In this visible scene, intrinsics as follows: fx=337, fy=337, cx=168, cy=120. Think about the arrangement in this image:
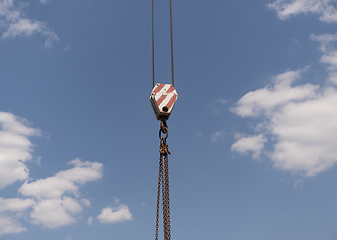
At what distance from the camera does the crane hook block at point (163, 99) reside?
31.7 feet

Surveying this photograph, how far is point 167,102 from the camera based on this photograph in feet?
32.2

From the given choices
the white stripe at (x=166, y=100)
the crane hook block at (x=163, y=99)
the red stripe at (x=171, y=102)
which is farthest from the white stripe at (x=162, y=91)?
the red stripe at (x=171, y=102)

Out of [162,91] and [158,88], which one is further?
[158,88]

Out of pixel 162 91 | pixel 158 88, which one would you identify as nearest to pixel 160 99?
pixel 162 91

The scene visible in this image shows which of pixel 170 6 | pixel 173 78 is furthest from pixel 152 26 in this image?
pixel 173 78

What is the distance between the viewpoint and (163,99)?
9859 millimetres

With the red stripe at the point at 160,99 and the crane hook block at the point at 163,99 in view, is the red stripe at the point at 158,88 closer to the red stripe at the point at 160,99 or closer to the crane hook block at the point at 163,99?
the crane hook block at the point at 163,99

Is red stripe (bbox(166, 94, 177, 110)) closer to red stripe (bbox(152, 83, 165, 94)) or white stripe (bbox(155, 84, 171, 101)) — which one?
white stripe (bbox(155, 84, 171, 101))

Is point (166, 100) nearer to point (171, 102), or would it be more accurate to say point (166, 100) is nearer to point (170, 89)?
point (171, 102)

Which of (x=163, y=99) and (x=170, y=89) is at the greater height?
(x=170, y=89)

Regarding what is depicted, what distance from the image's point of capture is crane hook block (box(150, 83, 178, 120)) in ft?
31.7

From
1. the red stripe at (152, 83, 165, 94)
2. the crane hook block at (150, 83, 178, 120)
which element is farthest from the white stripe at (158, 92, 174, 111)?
the red stripe at (152, 83, 165, 94)

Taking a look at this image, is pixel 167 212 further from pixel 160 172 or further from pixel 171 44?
pixel 171 44

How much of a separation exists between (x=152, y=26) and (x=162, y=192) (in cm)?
713
